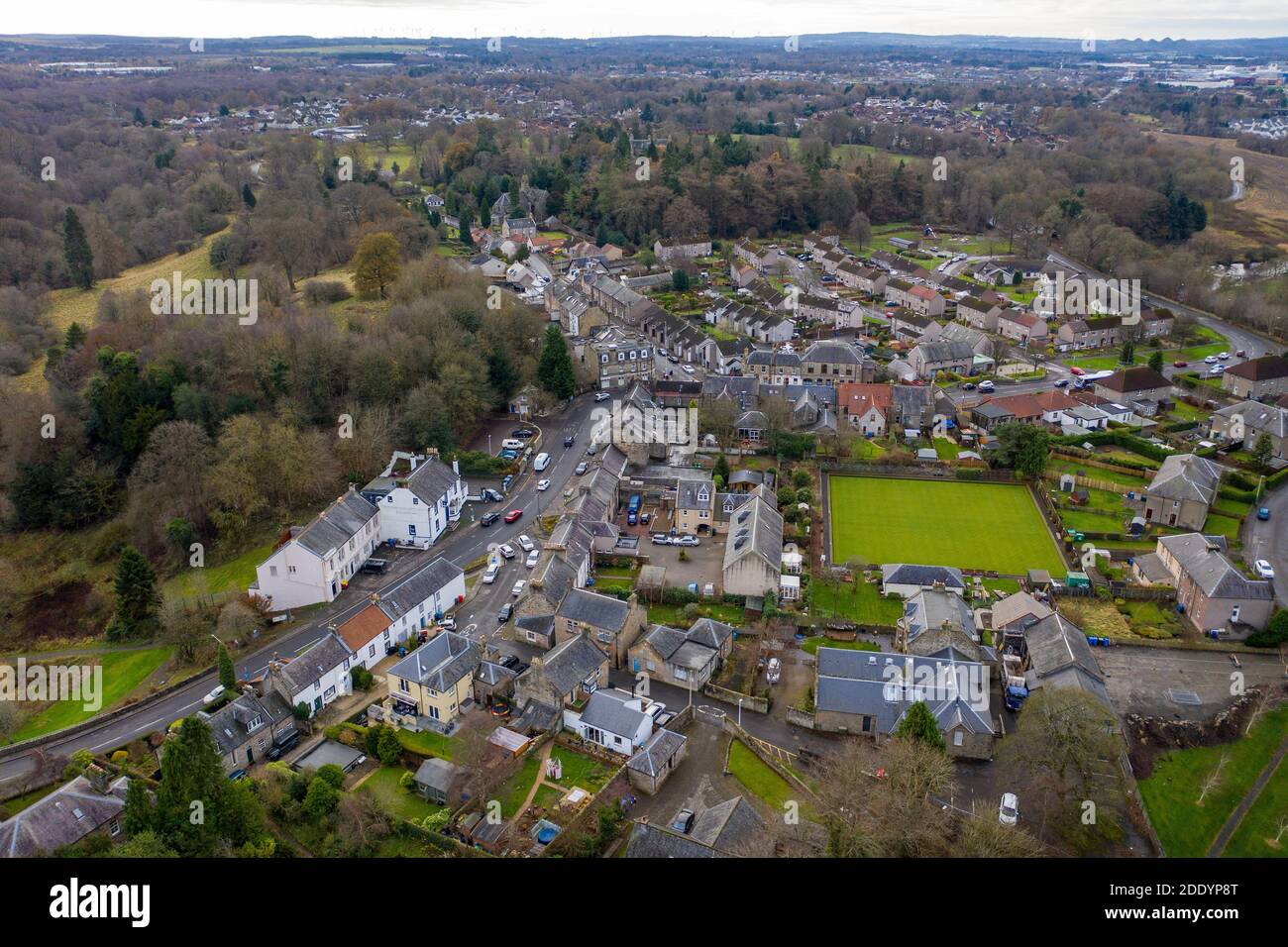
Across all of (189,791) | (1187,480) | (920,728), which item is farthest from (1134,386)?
(189,791)

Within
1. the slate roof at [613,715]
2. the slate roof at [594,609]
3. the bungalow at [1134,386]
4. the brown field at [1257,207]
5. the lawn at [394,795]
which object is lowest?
the lawn at [394,795]

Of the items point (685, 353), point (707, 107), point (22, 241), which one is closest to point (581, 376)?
point (685, 353)

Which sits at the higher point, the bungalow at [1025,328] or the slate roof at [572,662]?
the bungalow at [1025,328]

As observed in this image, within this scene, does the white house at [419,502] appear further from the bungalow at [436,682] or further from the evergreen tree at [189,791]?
the evergreen tree at [189,791]

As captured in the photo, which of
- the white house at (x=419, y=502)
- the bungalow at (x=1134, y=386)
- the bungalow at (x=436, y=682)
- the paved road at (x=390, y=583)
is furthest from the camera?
the bungalow at (x=1134, y=386)

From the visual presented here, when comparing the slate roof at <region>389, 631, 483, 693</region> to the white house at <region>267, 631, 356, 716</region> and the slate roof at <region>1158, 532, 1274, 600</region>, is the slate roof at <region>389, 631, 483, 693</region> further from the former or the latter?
the slate roof at <region>1158, 532, 1274, 600</region>

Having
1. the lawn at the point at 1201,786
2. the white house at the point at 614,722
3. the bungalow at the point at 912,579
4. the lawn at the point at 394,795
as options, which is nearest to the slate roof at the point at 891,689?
the lawn at the point at 1201,786

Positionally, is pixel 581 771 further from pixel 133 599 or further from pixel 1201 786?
pixel 133 599
